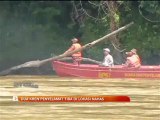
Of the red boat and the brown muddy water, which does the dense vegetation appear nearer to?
the red boat

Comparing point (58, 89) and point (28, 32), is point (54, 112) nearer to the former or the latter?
point (58, 89)

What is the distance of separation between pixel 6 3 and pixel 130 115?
986 inches

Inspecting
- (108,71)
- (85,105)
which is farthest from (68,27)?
(85,105)

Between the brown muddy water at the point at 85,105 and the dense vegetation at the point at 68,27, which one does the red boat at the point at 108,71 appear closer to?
the brown muddy water at the point at 85,105

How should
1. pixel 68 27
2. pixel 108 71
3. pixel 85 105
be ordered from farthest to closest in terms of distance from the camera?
pixel 68 27
pixel 108 71
pixel 85 105

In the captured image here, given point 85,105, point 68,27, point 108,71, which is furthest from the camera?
point 68,27

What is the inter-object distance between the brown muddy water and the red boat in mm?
2741

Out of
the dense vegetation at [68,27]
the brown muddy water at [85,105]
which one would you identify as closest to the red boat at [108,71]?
the brown muddy water at [85,105]

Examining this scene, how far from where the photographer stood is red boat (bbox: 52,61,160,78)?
87.8 feet

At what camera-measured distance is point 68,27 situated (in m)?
38.0

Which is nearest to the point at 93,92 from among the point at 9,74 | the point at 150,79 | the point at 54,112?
the point at 54,112

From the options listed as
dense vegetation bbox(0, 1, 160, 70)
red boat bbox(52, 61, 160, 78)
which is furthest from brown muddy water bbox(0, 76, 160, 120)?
dense vegetation bbox(0, 1, 160, 70)

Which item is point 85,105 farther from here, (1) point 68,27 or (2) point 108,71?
(1) point 68,27

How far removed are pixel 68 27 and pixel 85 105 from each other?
21581mm
